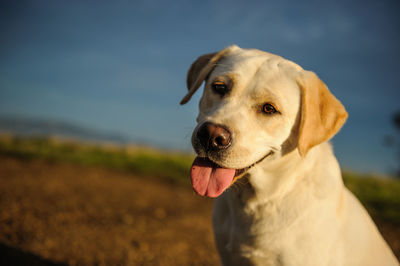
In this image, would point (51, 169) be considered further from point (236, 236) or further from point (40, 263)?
point (236, 236)

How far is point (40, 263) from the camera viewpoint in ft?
12.4

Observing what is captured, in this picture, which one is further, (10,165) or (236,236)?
(10,165)

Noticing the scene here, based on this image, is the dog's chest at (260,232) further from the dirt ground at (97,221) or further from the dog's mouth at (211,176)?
the dirt ground at (97,221)

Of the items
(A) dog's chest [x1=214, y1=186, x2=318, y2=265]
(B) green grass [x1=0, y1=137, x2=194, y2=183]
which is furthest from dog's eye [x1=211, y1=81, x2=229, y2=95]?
(B) green grass [x1=0, y1=137, x2=194, y2=183]

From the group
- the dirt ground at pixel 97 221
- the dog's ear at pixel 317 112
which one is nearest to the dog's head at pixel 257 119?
the dog's ear at pixel 317 112

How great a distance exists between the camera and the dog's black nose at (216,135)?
7.00ft

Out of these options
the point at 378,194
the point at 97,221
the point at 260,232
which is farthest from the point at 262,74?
the point at 378,194

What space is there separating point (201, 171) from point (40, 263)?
2902mm

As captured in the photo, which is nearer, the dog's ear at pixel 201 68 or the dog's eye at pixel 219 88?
the dog's eye at pixel 219 88

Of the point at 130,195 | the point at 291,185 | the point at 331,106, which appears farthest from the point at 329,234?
the point at 130,195

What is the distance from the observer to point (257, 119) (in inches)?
91.7

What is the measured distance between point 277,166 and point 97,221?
4285 millimetres

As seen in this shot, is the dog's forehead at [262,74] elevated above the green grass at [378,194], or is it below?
above

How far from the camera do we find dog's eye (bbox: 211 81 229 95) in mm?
2519
